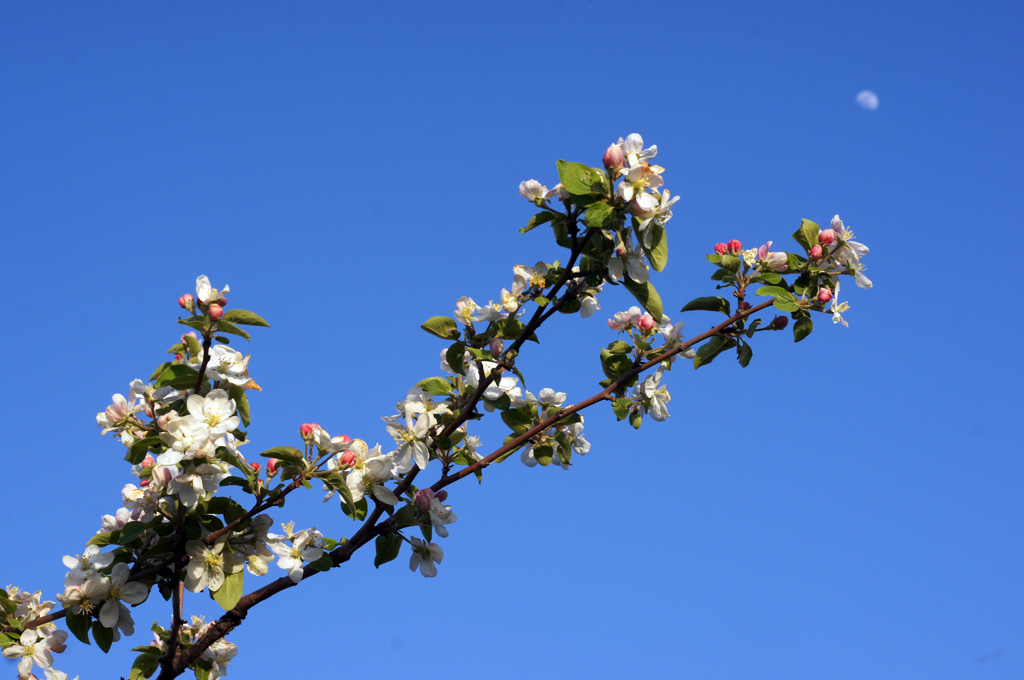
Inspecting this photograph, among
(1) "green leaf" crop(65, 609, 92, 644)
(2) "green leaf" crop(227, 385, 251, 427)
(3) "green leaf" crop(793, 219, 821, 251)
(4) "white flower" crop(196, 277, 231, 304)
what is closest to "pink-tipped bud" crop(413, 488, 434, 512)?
(2) "green leaf" crop(227, 385, 251, 427)

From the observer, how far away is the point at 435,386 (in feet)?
8.59

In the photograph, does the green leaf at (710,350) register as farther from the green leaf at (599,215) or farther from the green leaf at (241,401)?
the green leaf at (241,401)

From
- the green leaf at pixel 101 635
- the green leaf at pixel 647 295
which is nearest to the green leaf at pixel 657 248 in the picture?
the green leaf at pixel 647 295

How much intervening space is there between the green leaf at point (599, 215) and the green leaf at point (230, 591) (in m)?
1.44

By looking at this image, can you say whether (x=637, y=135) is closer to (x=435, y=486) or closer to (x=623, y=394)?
(x=623, y=394)

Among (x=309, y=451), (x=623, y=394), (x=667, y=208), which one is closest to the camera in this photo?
(x=667, y=208)

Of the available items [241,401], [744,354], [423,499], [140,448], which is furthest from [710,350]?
[140,448]

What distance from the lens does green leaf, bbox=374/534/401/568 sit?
102 inches

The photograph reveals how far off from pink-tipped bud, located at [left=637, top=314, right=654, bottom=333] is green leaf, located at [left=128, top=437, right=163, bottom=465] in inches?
60.8

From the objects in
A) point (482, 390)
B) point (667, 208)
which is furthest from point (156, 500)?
point (667, 208)

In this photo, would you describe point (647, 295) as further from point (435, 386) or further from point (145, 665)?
point (145, 665)

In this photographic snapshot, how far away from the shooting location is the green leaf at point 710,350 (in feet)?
9.09

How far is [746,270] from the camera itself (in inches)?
111

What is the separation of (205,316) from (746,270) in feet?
5.57
